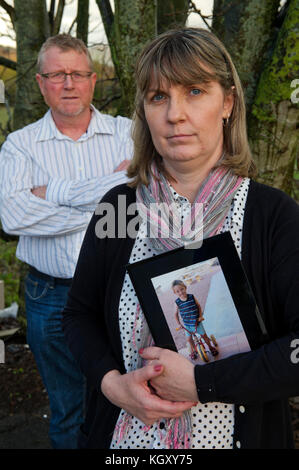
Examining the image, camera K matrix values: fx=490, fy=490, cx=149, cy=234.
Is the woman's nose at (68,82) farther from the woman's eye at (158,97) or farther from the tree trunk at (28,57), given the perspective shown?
the tree trunk at (28,57)

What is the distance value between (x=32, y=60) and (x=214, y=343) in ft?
12.8

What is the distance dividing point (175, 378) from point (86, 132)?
2.12m

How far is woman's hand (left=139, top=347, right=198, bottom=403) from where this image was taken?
1491 millimetres

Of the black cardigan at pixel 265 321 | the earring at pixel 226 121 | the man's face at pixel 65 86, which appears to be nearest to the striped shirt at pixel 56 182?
the man's face at pixel 65 86

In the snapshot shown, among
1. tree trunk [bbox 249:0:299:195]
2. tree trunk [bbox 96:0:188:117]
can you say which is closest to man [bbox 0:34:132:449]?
tree trunk [bbox 96:0:188:117]

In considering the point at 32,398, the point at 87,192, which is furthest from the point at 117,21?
the point at 32,398

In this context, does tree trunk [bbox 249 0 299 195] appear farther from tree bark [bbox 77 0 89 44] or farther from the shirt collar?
tree bark [bbox 77 0 89 44]

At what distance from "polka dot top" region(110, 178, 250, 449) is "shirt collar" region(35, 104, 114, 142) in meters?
1.58

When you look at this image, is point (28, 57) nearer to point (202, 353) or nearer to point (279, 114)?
point (279, 114)

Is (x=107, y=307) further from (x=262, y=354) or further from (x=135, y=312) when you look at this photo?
(x=262, y=354)

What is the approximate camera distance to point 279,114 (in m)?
3.08

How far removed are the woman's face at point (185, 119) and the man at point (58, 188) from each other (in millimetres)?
1282

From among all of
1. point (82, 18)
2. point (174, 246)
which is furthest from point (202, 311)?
point (82, 18)

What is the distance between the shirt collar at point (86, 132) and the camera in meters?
3.14
